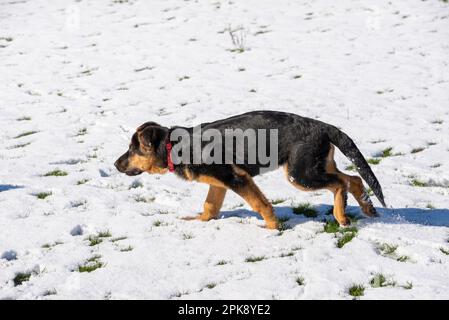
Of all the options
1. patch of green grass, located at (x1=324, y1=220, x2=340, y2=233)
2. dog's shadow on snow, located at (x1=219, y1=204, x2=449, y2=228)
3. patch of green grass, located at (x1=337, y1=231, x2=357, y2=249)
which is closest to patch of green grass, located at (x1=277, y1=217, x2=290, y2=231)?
dog's shadow on snow, located at (x1=219, y1=204, x2=449, y2=228)

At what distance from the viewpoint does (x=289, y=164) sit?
19.6 ft

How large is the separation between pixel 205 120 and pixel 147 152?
15.7ft

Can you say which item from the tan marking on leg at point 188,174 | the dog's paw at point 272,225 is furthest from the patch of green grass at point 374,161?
the tan marking on leg at point 188,174

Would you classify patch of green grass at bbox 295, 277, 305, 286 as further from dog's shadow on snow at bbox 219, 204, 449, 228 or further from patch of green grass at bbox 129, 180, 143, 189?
patch of green grass at bbox 129, 180, 143, 189

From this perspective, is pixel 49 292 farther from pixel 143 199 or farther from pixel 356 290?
pixel 356 290

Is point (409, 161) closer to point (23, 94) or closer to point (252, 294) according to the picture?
point (252, 294)

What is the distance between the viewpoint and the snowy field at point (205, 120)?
16.7ft

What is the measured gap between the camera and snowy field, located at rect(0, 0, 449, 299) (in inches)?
200

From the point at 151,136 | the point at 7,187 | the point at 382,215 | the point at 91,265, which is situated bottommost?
the point at 382,215

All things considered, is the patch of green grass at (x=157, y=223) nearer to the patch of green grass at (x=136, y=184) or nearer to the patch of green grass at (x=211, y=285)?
the patch of green grass at (x=136, y=184)

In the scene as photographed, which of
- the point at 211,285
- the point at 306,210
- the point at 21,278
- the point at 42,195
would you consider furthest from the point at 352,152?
the point at 42,195

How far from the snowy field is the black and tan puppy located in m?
0.41
